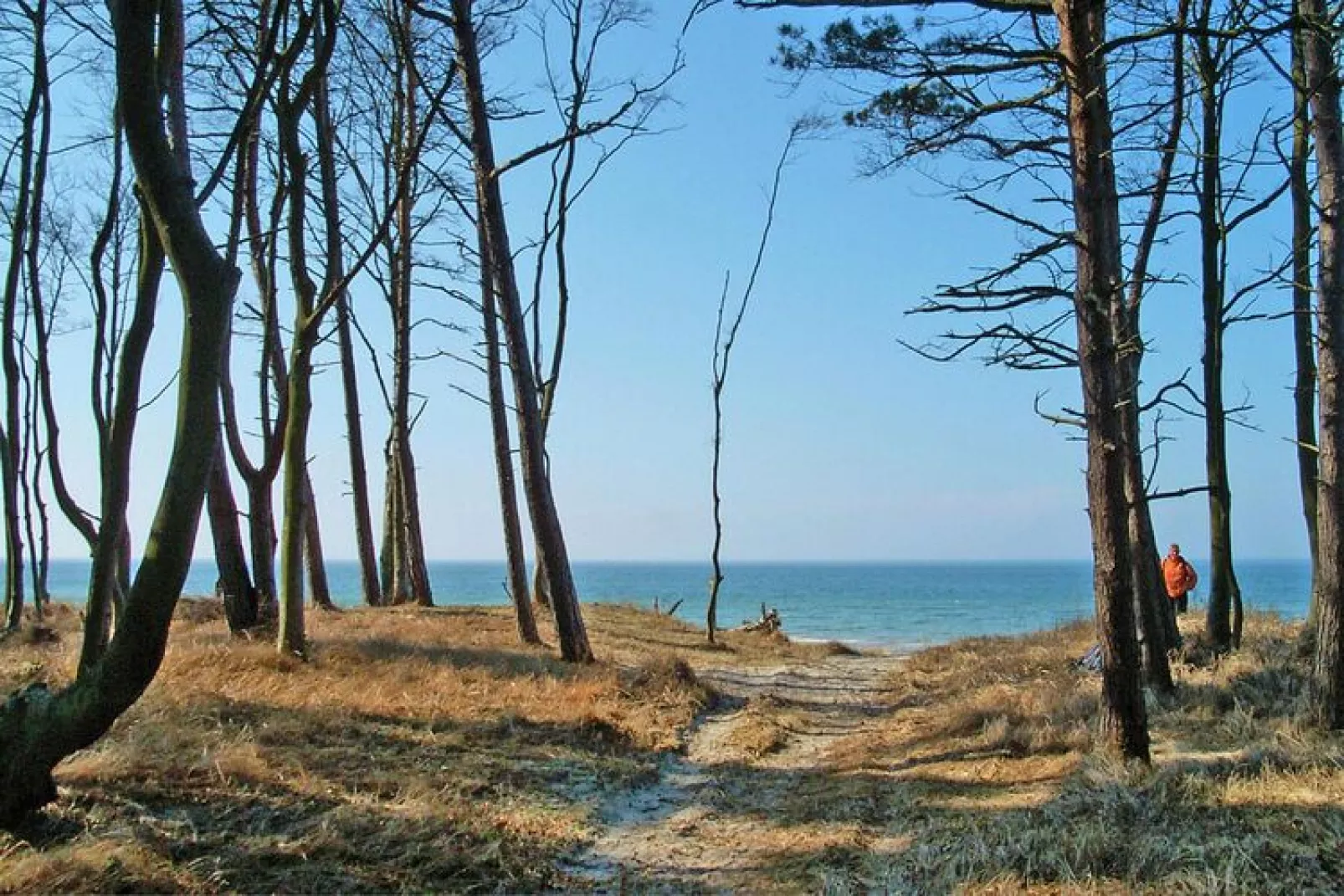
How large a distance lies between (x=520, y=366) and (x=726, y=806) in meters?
7.16

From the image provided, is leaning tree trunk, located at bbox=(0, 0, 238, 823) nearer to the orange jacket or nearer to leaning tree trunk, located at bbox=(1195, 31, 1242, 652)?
leaning tree trunk, located at bbox=(1195, 31, 1242, 652)

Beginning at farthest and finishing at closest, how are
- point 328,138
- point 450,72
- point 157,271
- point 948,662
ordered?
point 948,662 < point 328,138 < point 450,72 < point 157,271

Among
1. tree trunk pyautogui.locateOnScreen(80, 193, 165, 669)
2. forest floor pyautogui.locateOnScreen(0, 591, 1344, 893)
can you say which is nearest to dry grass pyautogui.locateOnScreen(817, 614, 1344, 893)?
forest floor pyautogui.locateOnScreen(0, 591, 1344, 893)

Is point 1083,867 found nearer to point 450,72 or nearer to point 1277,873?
point 1277,873

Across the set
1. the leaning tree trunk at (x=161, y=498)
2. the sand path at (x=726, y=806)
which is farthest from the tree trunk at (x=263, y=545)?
the leaning tree trunk at (x=161, y=498)

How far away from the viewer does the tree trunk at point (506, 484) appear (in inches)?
535

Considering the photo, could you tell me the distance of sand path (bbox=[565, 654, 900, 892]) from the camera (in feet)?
16.4

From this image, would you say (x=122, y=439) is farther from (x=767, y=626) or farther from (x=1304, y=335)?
(x=767, y=626)

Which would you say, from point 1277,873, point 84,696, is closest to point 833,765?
point 1277,873

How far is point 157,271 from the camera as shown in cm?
635

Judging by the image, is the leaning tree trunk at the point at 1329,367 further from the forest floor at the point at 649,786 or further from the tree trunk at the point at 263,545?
the tree trunk at the point at 263,545

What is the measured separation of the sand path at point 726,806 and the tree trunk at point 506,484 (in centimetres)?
375

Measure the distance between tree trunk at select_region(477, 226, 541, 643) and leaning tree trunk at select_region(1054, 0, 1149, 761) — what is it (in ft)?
29.0

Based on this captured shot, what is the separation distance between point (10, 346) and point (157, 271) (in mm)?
11779
